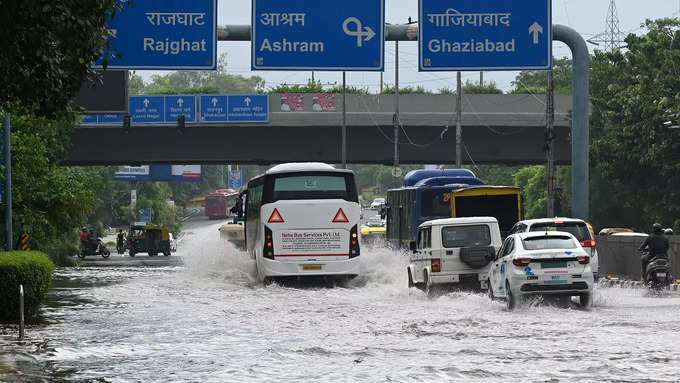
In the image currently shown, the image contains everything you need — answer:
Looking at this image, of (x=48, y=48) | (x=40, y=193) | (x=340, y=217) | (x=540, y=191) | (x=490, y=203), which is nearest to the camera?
(x=48, y=48)

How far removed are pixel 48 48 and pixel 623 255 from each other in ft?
71.9

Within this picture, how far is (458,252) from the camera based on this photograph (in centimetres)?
2564

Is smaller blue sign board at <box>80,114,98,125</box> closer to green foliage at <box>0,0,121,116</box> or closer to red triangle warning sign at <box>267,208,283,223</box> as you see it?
red triangle warning sign at <box>267,208,283,223</box>

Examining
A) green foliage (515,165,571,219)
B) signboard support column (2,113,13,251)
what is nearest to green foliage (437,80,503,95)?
green foliage (515,165,571,219)

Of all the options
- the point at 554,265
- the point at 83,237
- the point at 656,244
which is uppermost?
the point at 656,244

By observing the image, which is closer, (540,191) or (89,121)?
(89,121)

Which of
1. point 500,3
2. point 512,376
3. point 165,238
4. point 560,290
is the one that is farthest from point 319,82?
point 512,376

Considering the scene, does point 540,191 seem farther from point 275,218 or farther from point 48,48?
point 48,48

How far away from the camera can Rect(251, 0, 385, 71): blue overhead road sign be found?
28703 mm

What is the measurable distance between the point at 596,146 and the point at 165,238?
97.6ft

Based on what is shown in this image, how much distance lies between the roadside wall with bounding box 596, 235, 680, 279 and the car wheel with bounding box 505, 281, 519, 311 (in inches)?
383

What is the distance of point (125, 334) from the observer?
1889cm

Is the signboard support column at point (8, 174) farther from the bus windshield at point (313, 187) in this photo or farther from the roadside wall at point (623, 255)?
the roadside wall at point (623, 255)

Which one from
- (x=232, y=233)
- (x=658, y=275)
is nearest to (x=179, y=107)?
(x=232, y=233)
